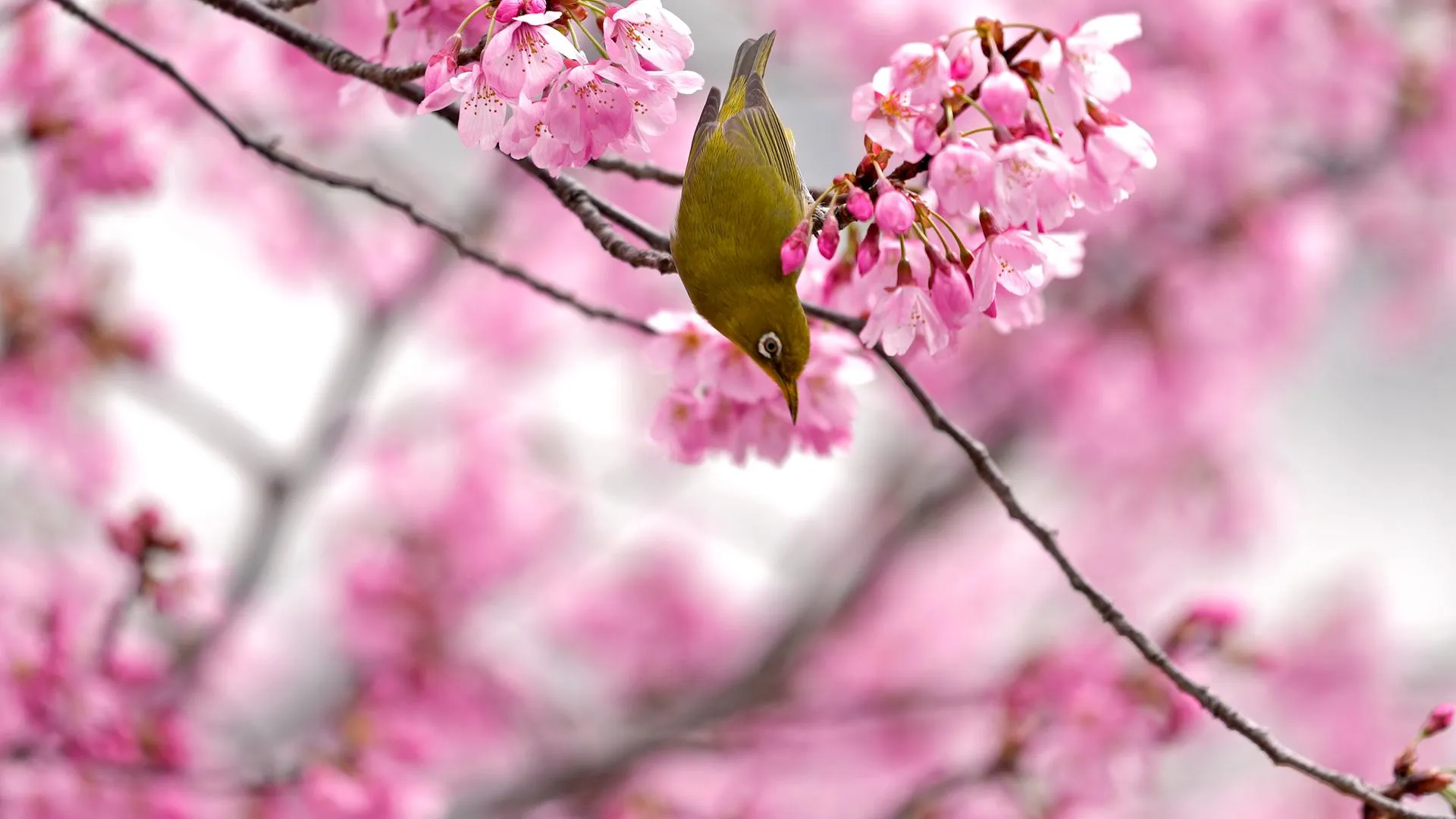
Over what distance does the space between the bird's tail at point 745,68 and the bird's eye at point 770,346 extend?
13 centimetres

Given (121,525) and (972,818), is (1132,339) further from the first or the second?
(121,525)

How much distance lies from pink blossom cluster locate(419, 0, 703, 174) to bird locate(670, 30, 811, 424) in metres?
0.04

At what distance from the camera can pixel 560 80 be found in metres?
A: 0.63

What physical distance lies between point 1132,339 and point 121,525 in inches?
69.7

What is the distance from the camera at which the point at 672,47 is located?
64cm

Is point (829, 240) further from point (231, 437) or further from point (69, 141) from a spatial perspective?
point (231, 437)

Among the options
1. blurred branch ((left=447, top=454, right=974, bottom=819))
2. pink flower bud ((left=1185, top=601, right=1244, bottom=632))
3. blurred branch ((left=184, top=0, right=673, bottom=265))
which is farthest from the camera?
blurred branch ((left=447, top=454, right=974, bottom=819))

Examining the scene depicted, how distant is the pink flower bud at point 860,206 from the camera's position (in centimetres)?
61

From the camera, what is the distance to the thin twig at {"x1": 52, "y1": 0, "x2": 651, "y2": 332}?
0.77 meters

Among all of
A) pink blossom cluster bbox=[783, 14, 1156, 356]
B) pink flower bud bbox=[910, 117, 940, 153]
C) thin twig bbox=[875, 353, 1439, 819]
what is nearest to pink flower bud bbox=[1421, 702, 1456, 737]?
thin twig bbox=[875, 353, 1439, 819]

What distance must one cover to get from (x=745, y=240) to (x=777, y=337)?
0.19 feet

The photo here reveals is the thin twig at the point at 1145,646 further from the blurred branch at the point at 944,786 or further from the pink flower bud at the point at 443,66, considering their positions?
the blurred branch at the point at 944,786

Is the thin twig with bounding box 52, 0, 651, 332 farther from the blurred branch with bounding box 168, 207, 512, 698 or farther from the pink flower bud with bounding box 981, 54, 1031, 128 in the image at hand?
the blurred branch with bounding box 168, 207, 512, 698

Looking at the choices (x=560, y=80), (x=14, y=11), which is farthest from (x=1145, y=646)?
(x=14, y=11)
